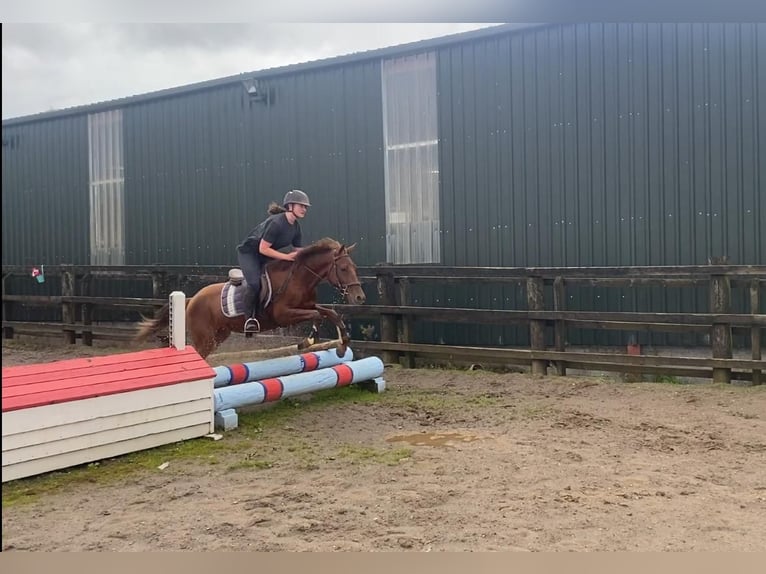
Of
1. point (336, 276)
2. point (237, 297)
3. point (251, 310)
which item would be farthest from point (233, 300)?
point (336, 276)

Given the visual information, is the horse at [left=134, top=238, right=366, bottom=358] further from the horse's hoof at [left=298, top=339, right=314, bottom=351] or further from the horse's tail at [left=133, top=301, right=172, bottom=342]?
the horse's hoof at [left=298, top=339, right=314, bottom=351]

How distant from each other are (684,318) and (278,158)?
5.14 m

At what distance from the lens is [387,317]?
8484 millimetres

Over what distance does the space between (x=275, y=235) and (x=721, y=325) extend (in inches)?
167

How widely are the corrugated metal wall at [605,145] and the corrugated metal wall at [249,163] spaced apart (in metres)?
1.02

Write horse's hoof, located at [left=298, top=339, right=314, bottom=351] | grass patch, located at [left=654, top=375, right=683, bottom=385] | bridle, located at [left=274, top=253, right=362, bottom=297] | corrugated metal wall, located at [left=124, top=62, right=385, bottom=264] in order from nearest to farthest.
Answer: bridle, located at [left=274, top=253, right=362, bottom=297] → horse's hoof, located at [left=298, top=339, right=314, bottom=351] → grass patch, located at [left=654, top=375, right=683, bottom=385] → corrugated metal wall, located at [left=124, top=62, right=385, bottom=264]

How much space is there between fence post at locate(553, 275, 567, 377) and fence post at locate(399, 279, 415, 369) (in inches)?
66.9

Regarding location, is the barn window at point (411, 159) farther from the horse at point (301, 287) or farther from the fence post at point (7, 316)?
the fence post at point (7, 316)

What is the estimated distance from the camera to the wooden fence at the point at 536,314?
677cm

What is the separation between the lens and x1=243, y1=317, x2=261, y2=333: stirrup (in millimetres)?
5945

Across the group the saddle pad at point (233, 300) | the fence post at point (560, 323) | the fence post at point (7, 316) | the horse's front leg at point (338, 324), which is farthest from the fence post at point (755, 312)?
Result: the fence post at point (7, 316)

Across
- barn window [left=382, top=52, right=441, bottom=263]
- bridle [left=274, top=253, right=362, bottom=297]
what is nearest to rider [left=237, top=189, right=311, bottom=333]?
bridle [left=274, top=253, right=362, bottom=297]

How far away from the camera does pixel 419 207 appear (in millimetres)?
8562
